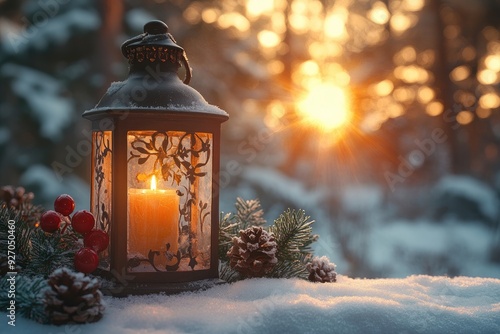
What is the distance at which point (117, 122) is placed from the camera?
1.96m

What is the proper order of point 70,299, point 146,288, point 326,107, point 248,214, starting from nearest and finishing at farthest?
point 70,299 < point 146,288 < point 248,214 < point 326,107

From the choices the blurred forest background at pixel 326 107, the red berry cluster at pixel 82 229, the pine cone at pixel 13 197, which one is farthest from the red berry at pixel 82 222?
the blurred forest background at pixel 326 107

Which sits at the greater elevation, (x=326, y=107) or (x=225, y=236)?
(x=326, y=107)

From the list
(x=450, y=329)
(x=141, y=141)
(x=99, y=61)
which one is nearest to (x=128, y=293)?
(x=141, y=141)

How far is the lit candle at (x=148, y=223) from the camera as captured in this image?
2.04 metres

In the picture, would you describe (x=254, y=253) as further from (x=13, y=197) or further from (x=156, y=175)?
(x=13, y=197)

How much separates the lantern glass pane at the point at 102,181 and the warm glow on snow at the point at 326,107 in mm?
7051

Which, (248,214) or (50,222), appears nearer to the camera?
(50,222)

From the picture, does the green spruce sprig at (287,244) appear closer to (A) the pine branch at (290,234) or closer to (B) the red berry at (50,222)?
(A) the pine branch at (290,234)

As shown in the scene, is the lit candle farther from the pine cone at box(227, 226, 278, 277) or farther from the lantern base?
the pine cone at box(227, 226, 278, 277)

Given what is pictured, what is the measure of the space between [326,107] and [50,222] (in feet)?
23.7

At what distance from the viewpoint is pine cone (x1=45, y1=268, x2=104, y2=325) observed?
1.60 m

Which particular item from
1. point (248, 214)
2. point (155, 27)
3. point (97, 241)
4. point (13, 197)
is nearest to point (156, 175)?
point (97, 241)

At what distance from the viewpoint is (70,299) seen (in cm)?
161
